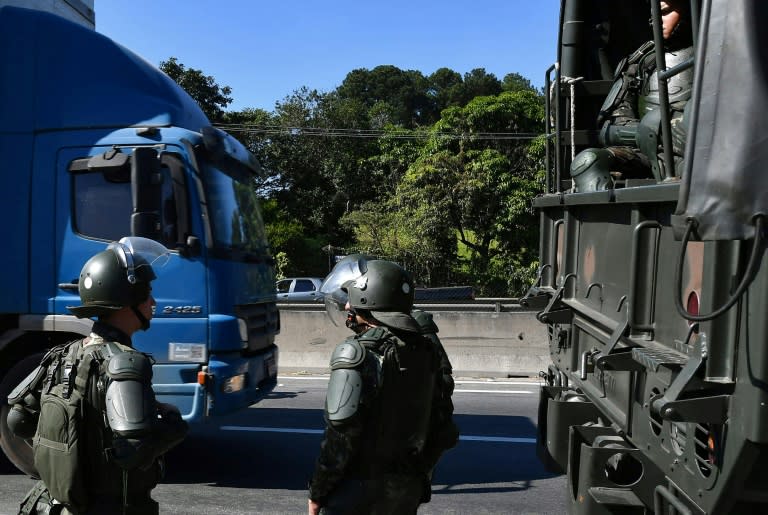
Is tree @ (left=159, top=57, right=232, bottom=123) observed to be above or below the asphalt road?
above

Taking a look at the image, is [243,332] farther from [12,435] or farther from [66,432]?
[66,432]

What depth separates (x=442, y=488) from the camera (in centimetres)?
604

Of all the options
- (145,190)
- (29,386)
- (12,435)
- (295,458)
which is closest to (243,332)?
(145,190)

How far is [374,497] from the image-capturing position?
9.92 ft

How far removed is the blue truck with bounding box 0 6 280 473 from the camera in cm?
592

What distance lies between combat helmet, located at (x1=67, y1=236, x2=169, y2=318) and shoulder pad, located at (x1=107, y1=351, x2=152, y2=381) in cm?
30

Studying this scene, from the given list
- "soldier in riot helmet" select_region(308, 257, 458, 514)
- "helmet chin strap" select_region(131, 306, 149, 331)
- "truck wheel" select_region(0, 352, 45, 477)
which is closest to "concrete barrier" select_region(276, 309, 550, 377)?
"truck wheel" select_region(0, 352, 45, 477)

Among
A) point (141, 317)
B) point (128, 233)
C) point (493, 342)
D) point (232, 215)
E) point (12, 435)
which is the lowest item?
point (12, 435)

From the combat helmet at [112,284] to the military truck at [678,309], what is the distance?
179 centimetres

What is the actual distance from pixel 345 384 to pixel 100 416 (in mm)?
890

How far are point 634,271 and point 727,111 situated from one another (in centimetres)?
118

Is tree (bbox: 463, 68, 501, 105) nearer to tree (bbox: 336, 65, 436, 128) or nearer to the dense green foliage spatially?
tree (bbox: 336, 65, 436, 128)

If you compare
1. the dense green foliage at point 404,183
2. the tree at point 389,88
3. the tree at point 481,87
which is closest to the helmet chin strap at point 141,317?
the dense green foliage at point 404,183

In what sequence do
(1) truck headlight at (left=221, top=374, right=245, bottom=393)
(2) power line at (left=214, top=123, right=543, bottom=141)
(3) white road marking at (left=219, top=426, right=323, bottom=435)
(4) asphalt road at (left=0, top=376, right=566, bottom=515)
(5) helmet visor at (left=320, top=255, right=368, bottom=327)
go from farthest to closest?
(2) power line at (left=214, top=123, right=543, bottom=141), (3) white road marking at (left=219, top=426, right=323, bottom=435), (1) truck headlight at (left=221, top=374, right=245, bottom=393), (4) asphalt road at (left=0, top=376, right=566, bottom=515), (5) helmet visor at (left=320, top=255, right=368, bottom=327)
